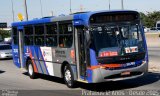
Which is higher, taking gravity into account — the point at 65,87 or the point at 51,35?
the point at 51,35

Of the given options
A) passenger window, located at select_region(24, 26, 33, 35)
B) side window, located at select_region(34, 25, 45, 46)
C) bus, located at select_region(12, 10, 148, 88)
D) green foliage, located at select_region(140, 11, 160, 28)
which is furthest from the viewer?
green foliage, located at select_region(140, 11, 160, 28)

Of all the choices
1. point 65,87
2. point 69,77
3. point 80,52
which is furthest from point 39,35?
point 80,52

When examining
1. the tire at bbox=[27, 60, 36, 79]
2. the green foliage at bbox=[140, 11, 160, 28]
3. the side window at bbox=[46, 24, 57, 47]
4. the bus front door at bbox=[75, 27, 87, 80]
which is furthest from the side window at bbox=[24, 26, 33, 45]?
the green foliage at bbox=[140, 11, 160, 28]

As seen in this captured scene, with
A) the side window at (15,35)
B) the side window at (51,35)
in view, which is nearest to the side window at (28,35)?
the side window at (15,35)

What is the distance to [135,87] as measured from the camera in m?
13.5

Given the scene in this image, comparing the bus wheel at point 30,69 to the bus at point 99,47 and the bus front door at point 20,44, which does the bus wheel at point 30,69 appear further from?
the bus at point 99,47

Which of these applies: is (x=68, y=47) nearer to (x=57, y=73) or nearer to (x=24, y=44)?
(x=57, y=73)

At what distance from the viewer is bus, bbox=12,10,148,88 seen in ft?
41.7

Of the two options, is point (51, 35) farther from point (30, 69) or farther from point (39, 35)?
point (30, 69)

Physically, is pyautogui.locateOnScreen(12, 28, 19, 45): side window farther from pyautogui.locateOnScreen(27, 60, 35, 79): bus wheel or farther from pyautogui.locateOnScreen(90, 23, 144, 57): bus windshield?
pyautogui.locateOnScreen(90, 23, 144, 57): bus windshield

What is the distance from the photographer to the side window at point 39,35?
1699 cm

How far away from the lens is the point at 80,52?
13461 mm

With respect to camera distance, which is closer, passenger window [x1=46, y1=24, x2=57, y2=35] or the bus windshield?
the bus windshield

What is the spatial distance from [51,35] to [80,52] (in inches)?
109
